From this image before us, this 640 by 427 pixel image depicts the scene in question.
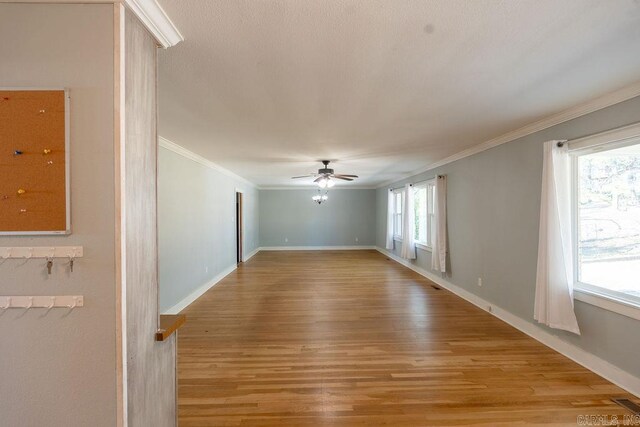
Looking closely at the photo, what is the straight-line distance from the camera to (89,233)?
1.19m

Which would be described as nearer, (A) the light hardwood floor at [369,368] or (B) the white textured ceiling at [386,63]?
(B) the white textured ceiling at [386,63]

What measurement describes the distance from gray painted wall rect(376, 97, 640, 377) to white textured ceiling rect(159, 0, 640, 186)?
0.31 metres

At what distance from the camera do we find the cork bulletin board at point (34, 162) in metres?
1.19

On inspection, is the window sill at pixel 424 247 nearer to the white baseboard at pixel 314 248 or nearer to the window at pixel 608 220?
the window at pixel 608 220

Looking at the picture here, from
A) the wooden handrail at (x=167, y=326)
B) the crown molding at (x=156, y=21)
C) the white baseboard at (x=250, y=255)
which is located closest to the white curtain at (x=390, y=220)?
the white baseboard at (x=250, y=255)

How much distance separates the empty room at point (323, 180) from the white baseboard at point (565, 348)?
0.09 ft

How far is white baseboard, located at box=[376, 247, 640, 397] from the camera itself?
2.29m

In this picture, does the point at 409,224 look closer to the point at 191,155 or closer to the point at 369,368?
the point at 369,368

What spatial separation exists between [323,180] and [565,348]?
3.98 metres

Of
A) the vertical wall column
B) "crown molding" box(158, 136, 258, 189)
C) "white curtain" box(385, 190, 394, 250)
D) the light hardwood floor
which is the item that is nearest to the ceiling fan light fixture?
→ "white curtain" box(385, 190, 394, 250)

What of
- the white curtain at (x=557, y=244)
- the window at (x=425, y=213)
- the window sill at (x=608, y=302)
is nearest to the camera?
the window sill at (x=608, y=302)

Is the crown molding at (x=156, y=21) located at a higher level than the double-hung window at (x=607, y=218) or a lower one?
higher

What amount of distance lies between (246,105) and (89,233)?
168 centimetres

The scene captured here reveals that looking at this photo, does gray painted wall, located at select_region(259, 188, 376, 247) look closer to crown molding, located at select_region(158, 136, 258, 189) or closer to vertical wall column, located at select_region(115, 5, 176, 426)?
crown molding, located at select_region(158, 136, 258, 189)
